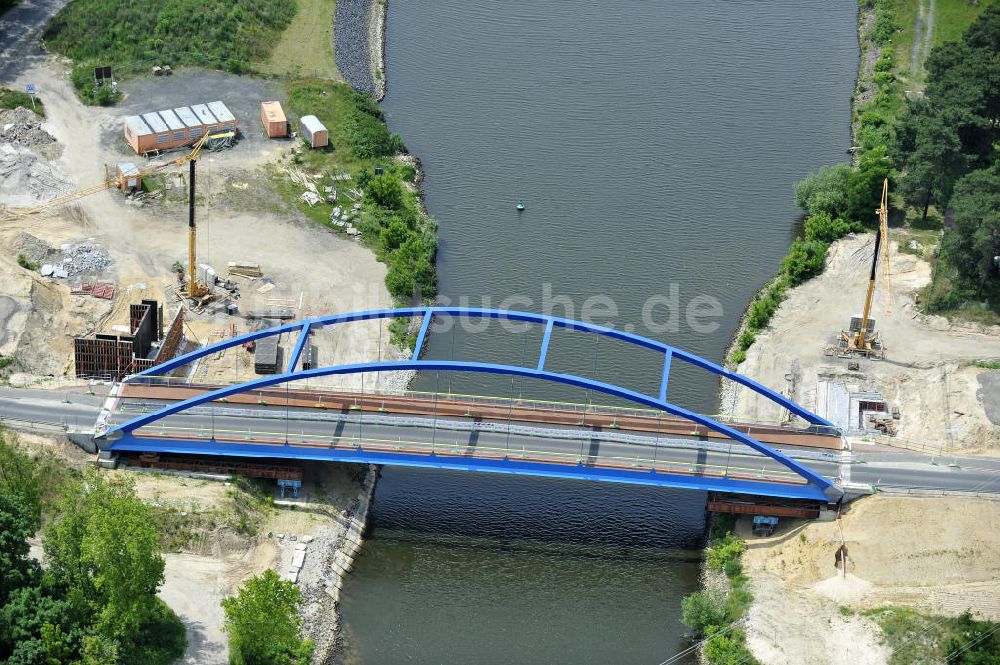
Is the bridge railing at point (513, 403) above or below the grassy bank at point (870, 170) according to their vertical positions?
below

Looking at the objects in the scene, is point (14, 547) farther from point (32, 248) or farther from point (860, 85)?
point (860, 85)

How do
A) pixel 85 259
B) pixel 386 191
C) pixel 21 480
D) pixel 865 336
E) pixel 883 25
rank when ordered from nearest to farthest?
1. pixel 21 480
2. pixel 865 336
3. pixel 85 259
4. pixel 386 191
5. pixel 883 25

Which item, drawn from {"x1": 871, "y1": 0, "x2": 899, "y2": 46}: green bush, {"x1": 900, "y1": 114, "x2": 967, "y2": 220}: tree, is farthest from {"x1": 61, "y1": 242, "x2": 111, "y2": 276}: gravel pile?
{"x1": 871, "y1": 0, "x2": 899, "y2": 46}: green bush

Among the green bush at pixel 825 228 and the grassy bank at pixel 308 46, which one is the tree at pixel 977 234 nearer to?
the green bush at pixel 825 228

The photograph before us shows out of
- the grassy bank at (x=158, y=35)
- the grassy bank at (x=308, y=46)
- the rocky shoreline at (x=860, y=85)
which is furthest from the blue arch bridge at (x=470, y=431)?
the grassy bank at (x=308, y=46)

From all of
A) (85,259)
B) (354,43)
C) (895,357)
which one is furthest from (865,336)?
(354,43)

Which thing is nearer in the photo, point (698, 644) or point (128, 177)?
point (698, 644)
